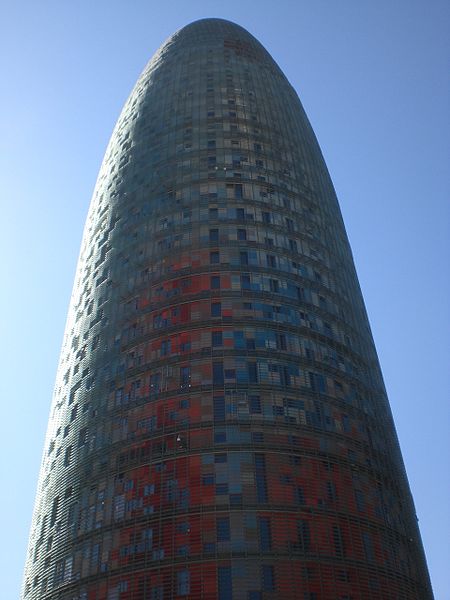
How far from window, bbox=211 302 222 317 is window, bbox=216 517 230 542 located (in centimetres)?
2470

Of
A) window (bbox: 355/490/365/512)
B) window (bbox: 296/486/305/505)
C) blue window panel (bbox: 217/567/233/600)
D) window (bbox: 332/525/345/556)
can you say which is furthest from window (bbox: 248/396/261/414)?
blue window panel (bbox: 217/567/233/600)

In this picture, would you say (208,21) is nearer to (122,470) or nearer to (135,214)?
(135,214)

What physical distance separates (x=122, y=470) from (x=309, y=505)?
19791mm

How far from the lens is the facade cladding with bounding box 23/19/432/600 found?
66875 mm

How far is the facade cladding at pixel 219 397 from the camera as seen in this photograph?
66.9 m

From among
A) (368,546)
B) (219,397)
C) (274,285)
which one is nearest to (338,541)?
(368,546)

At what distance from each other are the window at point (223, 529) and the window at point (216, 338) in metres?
20.3

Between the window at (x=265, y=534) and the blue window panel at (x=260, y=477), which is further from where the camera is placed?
the blue window panel at (x=260, y=477)

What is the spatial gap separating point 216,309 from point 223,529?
26457 millimetres

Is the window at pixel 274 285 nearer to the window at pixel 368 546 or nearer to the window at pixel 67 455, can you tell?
the window at pixel 368 546

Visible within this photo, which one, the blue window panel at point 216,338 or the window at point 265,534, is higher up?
the blue window panel at point 216,338

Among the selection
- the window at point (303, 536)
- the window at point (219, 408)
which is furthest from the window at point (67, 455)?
the window at point (303, 536)

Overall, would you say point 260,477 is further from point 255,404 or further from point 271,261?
point 271,261

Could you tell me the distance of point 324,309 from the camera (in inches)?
3551
